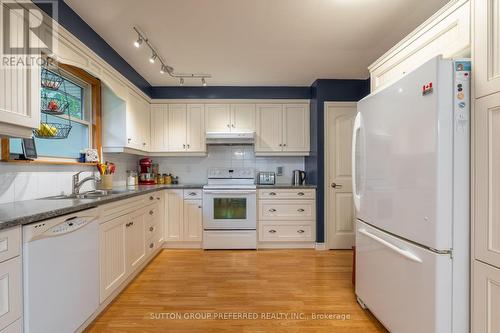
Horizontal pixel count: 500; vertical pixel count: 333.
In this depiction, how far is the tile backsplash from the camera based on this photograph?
1817 millimetres

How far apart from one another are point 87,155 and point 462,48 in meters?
3.17

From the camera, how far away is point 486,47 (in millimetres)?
1197

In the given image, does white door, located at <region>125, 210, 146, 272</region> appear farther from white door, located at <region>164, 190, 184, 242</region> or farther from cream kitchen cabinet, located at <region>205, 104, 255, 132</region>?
cream kitchen cabinet, located at <region>205, 104, 255, 132</region>

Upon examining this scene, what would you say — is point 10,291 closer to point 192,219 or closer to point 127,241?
point 127,241

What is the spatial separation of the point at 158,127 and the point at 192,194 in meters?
1.20

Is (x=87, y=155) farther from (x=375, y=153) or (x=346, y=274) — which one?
A: (x=346, y=274)

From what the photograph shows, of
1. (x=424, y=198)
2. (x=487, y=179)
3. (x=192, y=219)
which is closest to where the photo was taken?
(x=487, y=179)

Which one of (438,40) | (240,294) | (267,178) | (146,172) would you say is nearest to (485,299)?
(438,40)

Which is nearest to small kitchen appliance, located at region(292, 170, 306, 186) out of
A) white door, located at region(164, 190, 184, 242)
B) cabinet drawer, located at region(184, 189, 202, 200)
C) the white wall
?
the white wall

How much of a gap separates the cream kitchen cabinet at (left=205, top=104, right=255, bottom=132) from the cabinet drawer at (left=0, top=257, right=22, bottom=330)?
116 inches

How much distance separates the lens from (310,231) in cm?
370

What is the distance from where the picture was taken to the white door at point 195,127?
395 cm

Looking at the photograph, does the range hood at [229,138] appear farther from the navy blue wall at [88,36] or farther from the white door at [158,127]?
the navy blue wall at [88,36]

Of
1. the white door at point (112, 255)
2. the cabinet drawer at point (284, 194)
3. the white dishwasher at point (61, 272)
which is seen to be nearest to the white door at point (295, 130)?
the cabinet drawer at point (284, 194)
